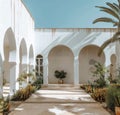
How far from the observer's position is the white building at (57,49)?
65.5ft

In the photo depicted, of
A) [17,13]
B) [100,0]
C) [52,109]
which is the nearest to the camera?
[52,109]

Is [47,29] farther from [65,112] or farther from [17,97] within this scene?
[65,112]

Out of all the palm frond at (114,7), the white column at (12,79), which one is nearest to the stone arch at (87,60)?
the palm frond at (114,7)

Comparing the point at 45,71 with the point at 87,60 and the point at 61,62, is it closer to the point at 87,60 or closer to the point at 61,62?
the point at 61,62

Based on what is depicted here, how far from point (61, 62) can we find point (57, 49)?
1.37 meters

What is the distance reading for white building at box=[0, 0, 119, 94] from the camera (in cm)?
1995

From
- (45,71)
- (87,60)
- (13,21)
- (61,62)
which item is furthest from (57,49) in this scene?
(13,21)

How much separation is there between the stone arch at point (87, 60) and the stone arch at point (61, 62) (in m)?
1.00

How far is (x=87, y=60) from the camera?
28.2 meters

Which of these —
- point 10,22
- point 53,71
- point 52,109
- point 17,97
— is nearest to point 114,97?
point 52,109

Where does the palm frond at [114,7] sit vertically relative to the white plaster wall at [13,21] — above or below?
above

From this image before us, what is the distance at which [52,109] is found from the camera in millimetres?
11539

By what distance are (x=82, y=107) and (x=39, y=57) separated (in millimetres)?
14459

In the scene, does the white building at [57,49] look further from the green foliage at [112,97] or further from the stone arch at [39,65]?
the green foliage at [112,97]
